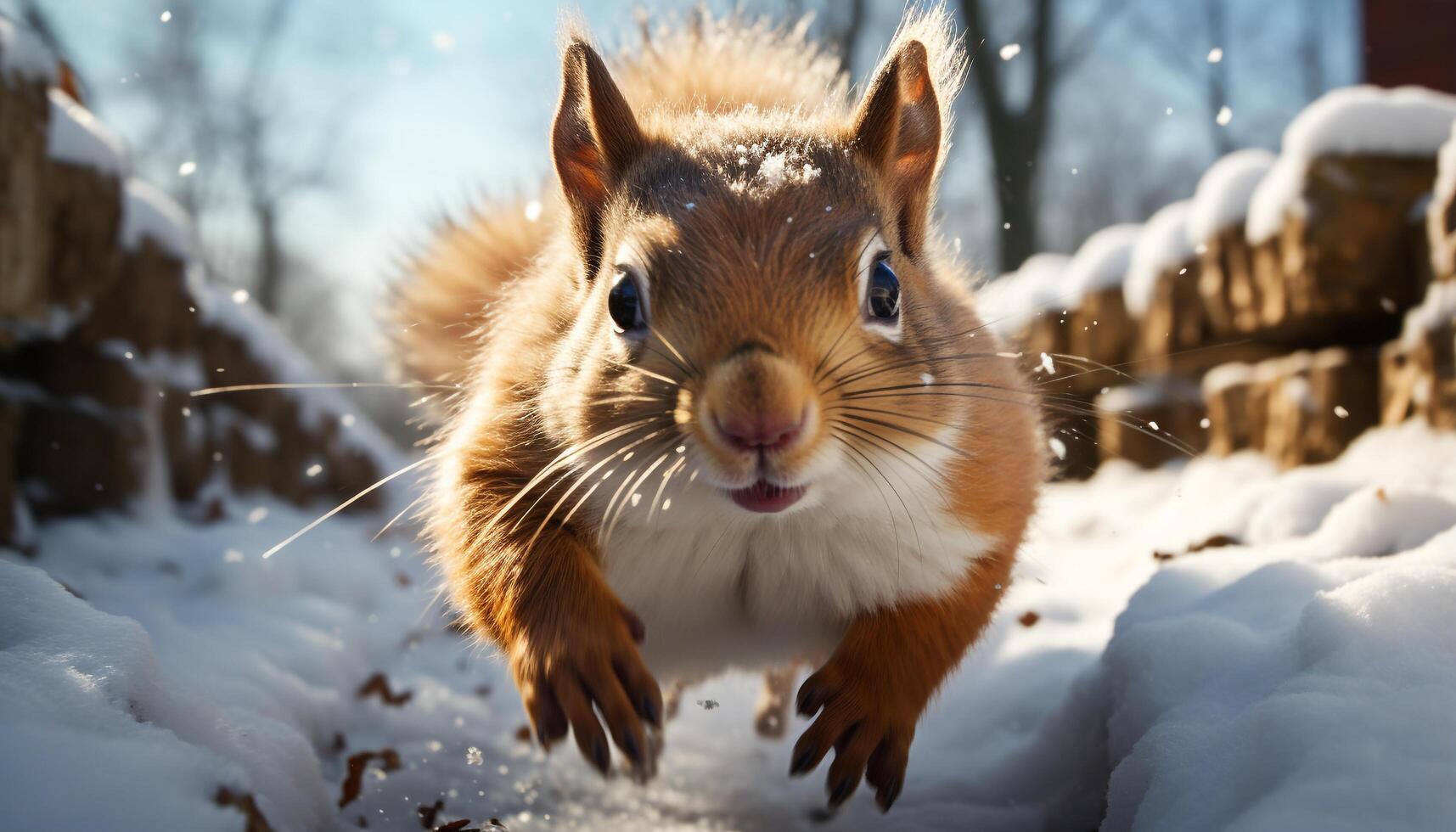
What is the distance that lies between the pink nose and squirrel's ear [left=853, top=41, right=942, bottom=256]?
0.77 meters

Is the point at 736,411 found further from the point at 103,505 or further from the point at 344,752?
the point at 103,505

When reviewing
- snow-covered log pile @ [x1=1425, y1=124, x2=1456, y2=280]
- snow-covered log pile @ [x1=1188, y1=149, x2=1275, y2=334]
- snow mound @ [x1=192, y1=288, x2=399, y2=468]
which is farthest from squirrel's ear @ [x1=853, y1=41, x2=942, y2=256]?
snow mound @ [x1=192, y1=288, x2=399, y2=468]

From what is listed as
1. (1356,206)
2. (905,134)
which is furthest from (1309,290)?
(905,134)

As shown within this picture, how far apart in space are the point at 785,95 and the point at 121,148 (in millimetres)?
2909

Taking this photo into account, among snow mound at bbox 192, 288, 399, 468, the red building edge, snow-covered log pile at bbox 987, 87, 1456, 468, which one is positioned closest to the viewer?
snow-covered log pile at bbox 987, 87, 1456, 468

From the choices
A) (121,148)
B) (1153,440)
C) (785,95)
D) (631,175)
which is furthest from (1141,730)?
(121,148)

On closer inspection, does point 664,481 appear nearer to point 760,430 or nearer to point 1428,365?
point 760,430

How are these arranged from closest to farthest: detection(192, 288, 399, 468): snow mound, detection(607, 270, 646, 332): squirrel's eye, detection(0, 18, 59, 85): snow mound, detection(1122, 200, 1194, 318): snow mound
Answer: detection(607, 270, 646, 332): squirrel's eye < detection(0, 18, 59, 85): snow mound < detection(192, 288, 399, 468): snow mound < detection(1122, 200, 1194, 318): snow mound

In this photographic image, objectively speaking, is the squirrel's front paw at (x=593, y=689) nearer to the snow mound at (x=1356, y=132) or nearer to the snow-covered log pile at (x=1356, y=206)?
the snow-covered log pile at (x=1356, y=206)

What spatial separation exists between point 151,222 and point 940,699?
12.7 ft

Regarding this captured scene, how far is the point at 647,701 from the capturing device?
1515 millimetres

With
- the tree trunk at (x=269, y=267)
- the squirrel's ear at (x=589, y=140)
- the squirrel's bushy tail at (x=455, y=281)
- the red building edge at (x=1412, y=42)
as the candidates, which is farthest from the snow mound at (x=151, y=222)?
the tree trunk at (x=269, y=267)

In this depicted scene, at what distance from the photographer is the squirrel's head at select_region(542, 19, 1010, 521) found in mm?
1377

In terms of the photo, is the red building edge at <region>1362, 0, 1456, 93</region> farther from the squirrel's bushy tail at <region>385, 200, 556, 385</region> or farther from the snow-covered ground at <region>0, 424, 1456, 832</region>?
the squirrel's bushy tail at <region>385, 200, 556, 385</region>
